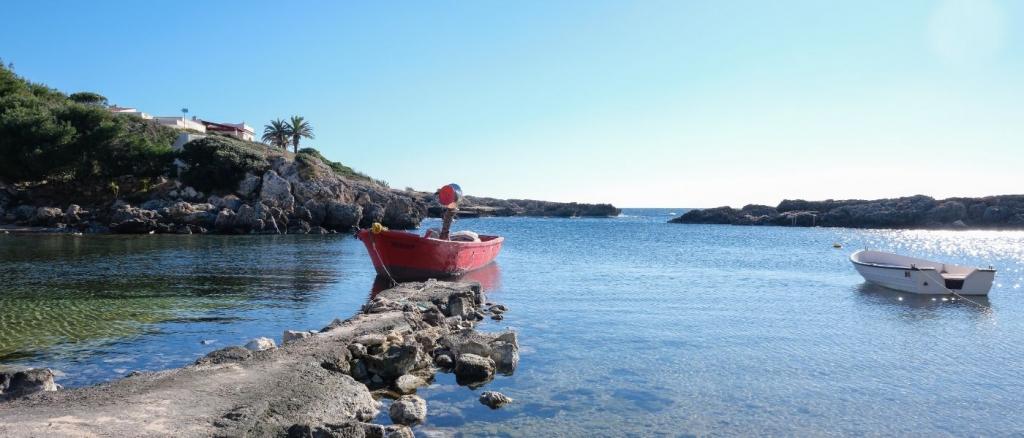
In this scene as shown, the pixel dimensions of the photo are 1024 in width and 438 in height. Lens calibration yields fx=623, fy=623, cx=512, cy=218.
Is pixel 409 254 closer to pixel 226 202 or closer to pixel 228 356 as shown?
pixel 228 356

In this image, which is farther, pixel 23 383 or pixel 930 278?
pixel 930 278

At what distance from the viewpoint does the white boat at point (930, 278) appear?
76.2 ft

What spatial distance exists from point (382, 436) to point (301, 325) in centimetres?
866

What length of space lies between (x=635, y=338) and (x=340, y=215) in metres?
50.3

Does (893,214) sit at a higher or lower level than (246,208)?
higher

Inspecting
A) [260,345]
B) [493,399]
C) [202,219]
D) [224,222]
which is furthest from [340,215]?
[493,399]

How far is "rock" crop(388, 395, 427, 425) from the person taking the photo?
8.45 metres

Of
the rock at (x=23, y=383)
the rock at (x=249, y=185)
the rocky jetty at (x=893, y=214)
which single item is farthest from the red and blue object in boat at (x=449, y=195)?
the rocky jetty at (x=893, y=214)

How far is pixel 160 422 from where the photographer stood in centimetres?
688

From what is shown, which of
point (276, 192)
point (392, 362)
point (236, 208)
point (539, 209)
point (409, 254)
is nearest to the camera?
point (392, 362)

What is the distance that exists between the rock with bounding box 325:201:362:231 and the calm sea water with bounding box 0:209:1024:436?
29646mm

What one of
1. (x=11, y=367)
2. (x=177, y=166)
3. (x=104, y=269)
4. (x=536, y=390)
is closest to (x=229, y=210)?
(x=177, y=166)

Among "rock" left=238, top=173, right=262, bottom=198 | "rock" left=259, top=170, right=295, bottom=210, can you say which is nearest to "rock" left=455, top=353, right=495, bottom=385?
"rock" left=259, top=170, right=295, bottom=210

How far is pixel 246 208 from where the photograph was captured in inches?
2115
